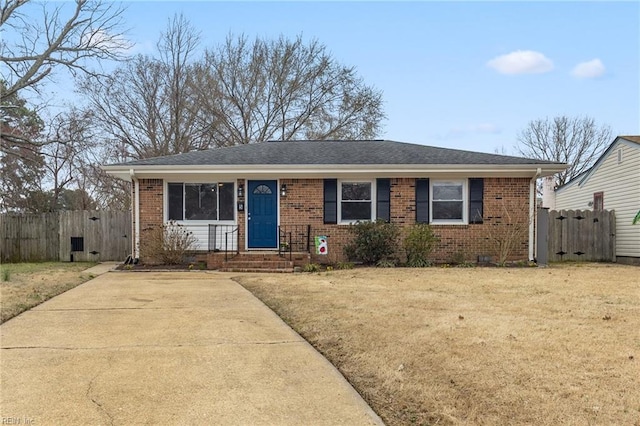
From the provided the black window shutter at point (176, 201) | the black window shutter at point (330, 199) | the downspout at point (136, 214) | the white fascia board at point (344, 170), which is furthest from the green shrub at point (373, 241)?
the downspout at point (136, 214)

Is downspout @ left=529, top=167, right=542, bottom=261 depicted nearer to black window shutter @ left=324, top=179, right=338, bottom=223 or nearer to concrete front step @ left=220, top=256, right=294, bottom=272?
black window shutter @ left=324, top=179, right=338, bottom=223

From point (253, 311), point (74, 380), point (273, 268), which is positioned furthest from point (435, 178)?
point (74, 380)

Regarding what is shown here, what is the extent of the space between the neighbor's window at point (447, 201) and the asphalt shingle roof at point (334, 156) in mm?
726

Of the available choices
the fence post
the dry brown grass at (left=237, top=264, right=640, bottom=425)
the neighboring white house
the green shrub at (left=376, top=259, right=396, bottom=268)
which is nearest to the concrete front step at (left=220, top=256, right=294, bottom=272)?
the green shrub at (left=376, top=259, right=396, bottom=268)

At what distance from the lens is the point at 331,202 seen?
14180 millimetres

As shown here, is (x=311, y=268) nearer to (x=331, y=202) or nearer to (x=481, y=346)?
(x=331, y=202)

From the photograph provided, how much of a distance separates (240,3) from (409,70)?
507 cm

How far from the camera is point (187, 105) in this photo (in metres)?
26.6

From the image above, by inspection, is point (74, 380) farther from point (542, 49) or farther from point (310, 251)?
point (542, 49)

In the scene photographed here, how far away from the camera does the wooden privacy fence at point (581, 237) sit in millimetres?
16659

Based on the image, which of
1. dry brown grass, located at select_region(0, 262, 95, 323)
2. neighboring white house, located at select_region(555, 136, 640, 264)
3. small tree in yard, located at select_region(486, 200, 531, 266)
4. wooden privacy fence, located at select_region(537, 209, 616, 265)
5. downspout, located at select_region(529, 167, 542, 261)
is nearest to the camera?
dry brown grass, located at select_region(0, 262, 95, 323)

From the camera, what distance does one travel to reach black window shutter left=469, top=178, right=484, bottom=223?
14.1 metres

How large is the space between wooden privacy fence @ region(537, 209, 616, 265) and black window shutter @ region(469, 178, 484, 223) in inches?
158

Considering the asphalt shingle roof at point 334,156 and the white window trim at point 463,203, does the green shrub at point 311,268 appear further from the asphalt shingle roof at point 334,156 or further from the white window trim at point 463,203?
the white window trim at point 463,203
